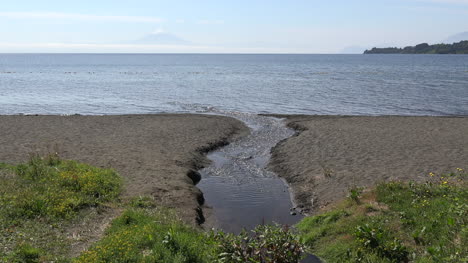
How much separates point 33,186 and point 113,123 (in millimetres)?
18367

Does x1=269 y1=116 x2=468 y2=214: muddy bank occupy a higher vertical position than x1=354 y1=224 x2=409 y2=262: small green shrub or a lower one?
lower

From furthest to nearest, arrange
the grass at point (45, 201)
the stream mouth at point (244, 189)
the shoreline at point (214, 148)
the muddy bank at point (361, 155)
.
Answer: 1. the muddy bank at point (361, 155)
2. the shoreline at point (214, 148)
3. the stream mouth at point (244, 189)
4. the grass at point (45, 201)

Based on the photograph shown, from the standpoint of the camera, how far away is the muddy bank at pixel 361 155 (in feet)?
56.7

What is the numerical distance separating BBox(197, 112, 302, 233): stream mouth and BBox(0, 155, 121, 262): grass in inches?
169

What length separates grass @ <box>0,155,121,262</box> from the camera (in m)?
9.90

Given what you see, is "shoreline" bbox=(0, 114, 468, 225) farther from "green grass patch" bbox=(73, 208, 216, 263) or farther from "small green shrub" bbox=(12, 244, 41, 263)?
"small green shrub" bbox=(12, 244, 41, 263)

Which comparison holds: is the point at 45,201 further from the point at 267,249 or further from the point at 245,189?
the point at 245,189

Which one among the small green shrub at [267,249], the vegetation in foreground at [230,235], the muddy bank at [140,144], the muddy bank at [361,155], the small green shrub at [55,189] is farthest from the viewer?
the muddy bank at [361,155]

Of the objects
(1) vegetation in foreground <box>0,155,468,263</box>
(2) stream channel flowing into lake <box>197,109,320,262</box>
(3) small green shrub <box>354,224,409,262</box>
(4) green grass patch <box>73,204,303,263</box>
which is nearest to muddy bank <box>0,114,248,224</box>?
(2) stream channel flowing into lake <box>197,109,320,262</box>

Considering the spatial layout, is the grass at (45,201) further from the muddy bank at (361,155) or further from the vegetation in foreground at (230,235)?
the muddy bank at (361,155)

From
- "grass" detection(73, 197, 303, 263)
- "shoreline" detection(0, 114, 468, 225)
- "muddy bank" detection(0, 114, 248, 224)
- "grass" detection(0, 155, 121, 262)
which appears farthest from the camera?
"shoreline" detection(0, 114, 468, 225)

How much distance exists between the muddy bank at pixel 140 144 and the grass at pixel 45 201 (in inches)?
55.4

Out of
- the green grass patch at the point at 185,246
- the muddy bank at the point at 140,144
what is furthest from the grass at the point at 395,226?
the muddy bank at the point at 140,144

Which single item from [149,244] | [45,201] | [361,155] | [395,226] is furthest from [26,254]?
[361,155]
